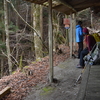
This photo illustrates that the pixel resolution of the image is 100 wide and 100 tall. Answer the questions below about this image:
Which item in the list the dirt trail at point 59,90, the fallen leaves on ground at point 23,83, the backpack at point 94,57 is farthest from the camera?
the backpack at point 94,57

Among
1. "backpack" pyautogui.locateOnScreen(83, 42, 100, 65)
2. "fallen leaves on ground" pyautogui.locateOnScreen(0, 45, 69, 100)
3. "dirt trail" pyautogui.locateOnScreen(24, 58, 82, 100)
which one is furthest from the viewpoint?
"backpack" pyautogui.locateOnScreen(83, 42, 100, 65)

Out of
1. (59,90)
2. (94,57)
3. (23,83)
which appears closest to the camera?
(59,90)

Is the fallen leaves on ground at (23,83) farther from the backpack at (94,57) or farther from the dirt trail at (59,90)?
the backpack at (94,57)

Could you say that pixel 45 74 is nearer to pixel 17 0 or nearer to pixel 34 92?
pixel 34 92

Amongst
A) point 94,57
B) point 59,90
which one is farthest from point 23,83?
point 94,57

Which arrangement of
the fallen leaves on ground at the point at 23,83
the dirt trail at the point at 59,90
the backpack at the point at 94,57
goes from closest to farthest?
the dirt trail at the point at 59,90 → the fallen leaves on ground at the point at 23,83 → the backpack at the point at 94,57

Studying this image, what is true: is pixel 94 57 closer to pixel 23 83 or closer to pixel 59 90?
pixel 59 90

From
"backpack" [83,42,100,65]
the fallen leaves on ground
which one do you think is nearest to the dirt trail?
the fallen leaves on ground

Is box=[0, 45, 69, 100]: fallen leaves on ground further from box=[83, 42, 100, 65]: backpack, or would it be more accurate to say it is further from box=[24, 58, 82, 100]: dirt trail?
box=[83, 42, 100, 65]: backpack

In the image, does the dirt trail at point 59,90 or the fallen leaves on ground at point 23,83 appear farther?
the fallen leaves on ground at point 23,83

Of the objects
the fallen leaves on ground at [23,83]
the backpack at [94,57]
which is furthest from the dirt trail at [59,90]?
the backpack at [94,57]

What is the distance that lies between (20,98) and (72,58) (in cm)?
477

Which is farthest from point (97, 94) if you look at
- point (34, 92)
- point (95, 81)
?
point (34, 92)

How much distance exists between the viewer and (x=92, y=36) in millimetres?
5016
